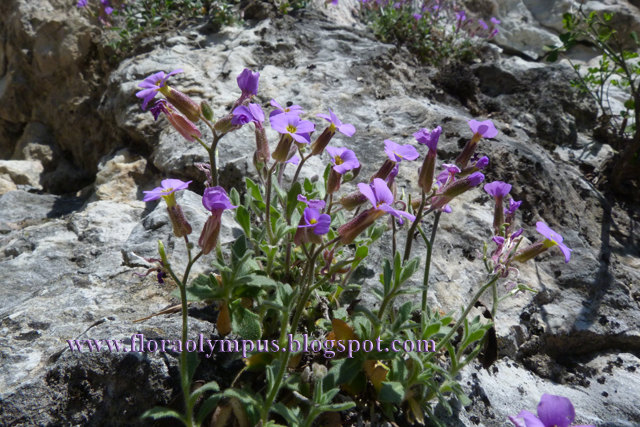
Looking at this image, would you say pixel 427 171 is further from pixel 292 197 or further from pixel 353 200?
pixel 292 197

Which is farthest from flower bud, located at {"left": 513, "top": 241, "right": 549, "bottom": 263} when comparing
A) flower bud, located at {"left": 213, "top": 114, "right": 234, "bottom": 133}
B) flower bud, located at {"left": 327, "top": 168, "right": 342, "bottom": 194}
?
flower bud, located at {"left": 213, "top": 114, "right": 234, "bottom": 133}

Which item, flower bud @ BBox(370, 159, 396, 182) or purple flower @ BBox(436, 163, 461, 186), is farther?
flower bud @ BBox(370, 159, 396, 182)

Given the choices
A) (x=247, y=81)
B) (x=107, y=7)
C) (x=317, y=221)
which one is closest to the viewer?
(x=317, y=221)

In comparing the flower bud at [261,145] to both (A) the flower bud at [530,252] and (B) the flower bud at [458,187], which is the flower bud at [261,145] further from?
(A) the flower bud at [530,252]

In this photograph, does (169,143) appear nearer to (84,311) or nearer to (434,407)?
(84,311)

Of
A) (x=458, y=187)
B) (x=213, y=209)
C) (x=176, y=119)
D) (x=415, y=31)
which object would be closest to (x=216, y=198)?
(x=213, y=209)

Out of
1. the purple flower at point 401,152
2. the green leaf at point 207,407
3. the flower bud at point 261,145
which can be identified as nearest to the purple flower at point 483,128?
the purple flower at point 401,152

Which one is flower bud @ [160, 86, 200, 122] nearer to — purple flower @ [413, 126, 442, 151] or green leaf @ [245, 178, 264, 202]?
green leaf @ [245, 178, 264, 202]
